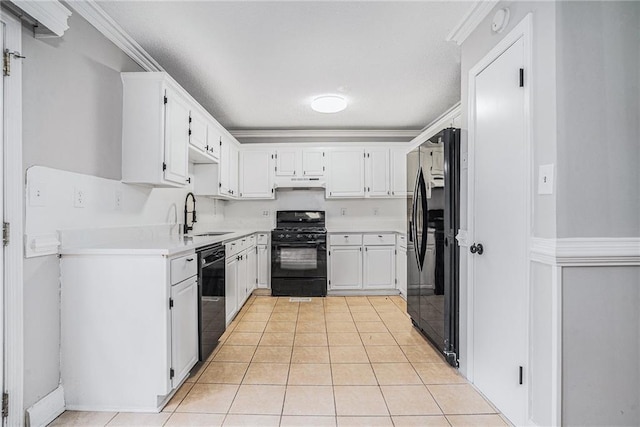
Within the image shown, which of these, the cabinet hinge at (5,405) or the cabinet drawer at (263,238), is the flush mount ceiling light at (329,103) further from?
the cabinet hinge at (5,405)

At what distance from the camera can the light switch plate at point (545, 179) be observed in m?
1.44

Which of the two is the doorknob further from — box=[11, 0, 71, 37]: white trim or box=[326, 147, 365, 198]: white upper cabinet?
box=[326, 147, 365, 198]: white upper cabinet

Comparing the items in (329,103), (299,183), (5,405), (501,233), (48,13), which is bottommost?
(5,405)

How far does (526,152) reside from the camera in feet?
5.25

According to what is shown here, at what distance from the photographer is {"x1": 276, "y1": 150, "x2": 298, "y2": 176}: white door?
15.7 feet

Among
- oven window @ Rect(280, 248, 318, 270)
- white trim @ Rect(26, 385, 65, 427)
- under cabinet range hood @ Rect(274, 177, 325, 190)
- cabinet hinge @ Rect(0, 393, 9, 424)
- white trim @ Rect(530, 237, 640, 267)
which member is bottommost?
white trim @ Rect(26, 385, 65, 427)

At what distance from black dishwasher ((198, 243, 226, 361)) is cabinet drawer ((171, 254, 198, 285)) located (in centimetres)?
8

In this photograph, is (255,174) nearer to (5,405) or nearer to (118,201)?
(118,201)

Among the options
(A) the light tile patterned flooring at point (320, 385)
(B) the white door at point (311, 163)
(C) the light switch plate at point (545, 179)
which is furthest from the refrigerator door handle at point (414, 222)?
(B) the white door at point (311, 163)

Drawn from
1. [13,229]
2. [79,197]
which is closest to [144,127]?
[79,197]

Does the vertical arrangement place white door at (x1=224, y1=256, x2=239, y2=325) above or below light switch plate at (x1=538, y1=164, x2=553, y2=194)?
below

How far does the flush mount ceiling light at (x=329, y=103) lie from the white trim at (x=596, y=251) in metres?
2.49

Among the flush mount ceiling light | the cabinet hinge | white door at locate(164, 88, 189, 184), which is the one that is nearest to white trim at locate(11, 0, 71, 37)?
white door at locate(164, 88, 189, 184)

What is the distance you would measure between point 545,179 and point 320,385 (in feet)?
5.73
